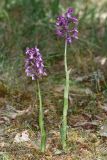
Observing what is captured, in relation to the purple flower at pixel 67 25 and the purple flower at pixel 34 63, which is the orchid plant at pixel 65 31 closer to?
the purple flower at pixel 67 25

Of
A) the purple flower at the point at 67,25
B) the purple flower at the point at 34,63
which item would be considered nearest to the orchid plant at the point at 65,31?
the purple flower at the point at 67,25

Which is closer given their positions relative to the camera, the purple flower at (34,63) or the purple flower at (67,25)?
the purple flower at (34,63)

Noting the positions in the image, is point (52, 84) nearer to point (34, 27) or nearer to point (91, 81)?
point (91, 81)

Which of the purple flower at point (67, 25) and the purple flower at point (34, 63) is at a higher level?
the purple flower at point (67, 25)

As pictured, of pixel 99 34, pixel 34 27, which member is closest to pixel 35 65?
pixel 34 27

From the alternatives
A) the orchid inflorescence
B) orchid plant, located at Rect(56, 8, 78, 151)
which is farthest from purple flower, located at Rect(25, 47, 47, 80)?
orchid plant, located at Rect(56, 8, 78, 151)

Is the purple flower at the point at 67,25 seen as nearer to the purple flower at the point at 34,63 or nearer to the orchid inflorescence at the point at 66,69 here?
the orchid inflorescence at the point at 66,69

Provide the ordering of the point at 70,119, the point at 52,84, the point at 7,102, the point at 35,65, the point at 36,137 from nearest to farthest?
the point at 35,65
the point at 36,137
the point at 70,119
the point at 7,102
the point at 52,84

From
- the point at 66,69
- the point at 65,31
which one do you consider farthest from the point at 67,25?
the point at 66,69
